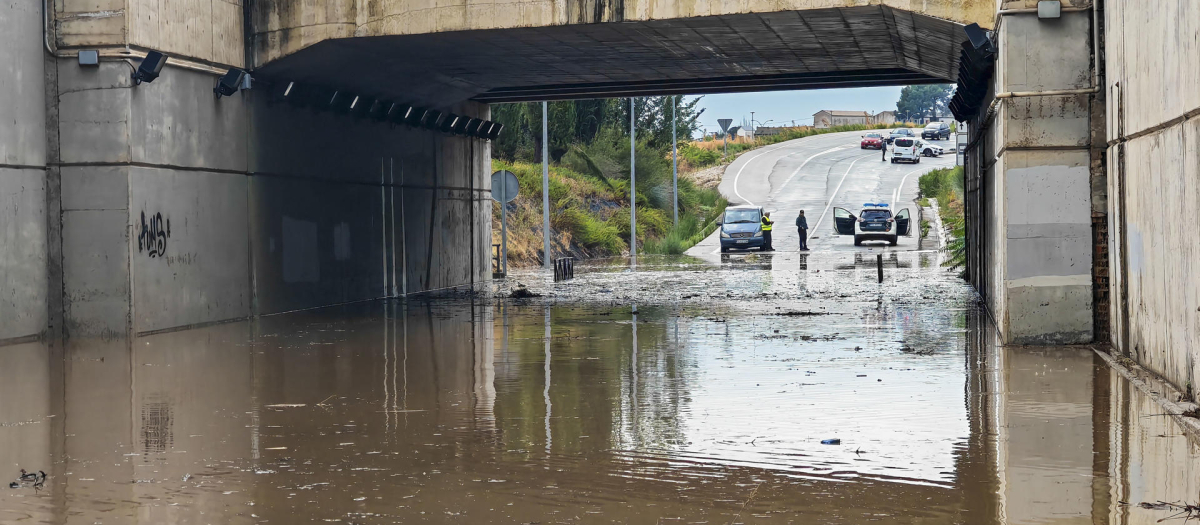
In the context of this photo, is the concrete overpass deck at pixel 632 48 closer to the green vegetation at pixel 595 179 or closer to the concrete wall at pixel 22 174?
the concrete wall at pixel 22 174

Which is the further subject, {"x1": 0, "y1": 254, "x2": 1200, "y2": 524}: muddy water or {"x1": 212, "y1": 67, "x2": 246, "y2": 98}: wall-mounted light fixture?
{"x1": 212, "y1": 67, "x2": 246, "y2": 98}: wall-mounted light fixture

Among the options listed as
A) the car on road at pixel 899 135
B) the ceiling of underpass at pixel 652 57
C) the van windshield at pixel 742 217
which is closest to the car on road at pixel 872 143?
the car on road at pixel 899 135

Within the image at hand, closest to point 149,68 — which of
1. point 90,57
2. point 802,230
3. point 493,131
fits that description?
point 90,57

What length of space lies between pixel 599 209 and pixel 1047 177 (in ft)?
135

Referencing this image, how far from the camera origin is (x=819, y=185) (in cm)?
8006

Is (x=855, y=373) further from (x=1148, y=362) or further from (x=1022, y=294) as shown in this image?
(x=1022, y=294)

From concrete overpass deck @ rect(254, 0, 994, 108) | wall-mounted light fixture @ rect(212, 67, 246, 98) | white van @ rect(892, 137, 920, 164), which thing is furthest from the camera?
white van @ rect(892, 137, 920, 164)

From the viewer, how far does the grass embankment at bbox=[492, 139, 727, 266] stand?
4497 centimetres

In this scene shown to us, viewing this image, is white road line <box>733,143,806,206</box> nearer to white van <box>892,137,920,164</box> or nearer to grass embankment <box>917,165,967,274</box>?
grass embankment <box>917,165,967,274</box>

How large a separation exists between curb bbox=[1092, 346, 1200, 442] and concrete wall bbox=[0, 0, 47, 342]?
517 inches

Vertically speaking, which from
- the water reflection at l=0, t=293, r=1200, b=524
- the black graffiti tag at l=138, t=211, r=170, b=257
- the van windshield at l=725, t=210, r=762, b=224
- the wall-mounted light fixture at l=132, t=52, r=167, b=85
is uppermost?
the wall-mounted light fixture at l=132, t=52, r=167, b=85

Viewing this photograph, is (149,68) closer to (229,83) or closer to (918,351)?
(229,83)

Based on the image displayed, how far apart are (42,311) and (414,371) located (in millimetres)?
6779

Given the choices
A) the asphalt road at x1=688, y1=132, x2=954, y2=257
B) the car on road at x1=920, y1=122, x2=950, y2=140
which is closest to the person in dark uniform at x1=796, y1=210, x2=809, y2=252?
the asphalt road at x1=688, y1=132, x2=954, y2=257
